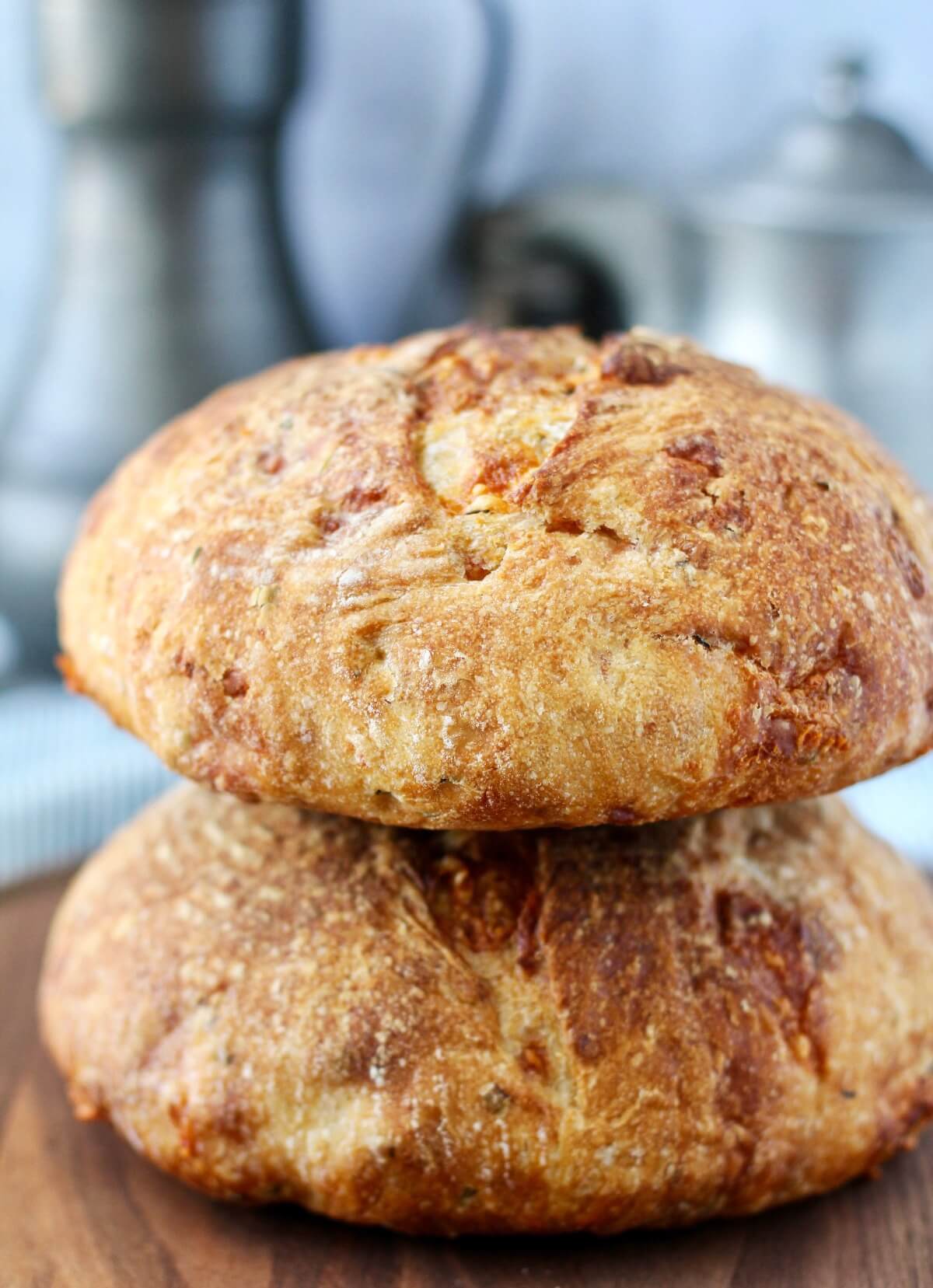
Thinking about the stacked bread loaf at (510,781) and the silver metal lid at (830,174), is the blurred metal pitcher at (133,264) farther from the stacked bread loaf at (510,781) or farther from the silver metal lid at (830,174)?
the stacked bread loaf at (510,781)

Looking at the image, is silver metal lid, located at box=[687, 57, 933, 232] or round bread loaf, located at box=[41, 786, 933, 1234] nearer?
round bread loaf, located at box=[41, 786, 933, 1234]

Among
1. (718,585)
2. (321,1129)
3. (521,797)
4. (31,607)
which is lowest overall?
(31,607)

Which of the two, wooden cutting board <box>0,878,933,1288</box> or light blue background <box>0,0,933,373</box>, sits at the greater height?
light blue background <box>0,0,933,373</box>

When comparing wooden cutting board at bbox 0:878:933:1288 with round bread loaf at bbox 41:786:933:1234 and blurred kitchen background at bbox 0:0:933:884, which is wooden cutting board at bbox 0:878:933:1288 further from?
blurred kitchen background at bbox 0:0:933:884

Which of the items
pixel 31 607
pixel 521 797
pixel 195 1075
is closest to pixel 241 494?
pixel 521 797

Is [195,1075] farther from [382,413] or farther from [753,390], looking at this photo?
[753,390]

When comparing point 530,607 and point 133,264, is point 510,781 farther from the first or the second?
point 133,264

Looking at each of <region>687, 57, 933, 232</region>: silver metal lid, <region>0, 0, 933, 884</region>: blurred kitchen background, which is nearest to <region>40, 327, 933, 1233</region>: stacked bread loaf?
<region>0, 0, 933, 884</region>: blurred kitchen background
